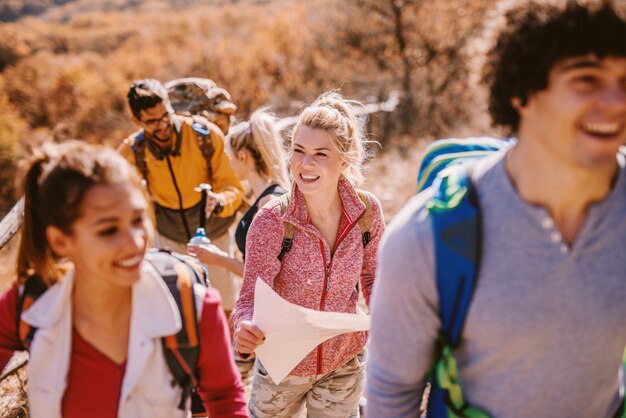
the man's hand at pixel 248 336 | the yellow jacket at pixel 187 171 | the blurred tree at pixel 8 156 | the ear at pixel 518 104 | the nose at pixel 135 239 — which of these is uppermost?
the ear at pixel 518 104

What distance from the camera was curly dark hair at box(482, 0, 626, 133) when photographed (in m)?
1.29

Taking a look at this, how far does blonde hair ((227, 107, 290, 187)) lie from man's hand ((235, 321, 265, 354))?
127 cm

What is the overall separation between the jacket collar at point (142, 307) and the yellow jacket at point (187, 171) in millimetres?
2289

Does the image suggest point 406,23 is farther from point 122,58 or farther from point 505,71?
point 505,71

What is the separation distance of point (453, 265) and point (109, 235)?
2.96ft

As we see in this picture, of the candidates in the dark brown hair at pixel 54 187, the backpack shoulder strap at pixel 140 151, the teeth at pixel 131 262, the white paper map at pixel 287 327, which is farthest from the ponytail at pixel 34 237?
the backpack shoulder strap at pixel 140 151

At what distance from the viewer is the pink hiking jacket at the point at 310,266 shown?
7.68ft

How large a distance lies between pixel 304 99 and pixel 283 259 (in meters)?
13.6

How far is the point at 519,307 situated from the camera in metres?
1.32

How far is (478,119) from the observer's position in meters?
13.4

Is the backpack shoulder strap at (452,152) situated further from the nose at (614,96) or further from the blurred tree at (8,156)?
the blurred tree at (8,156)

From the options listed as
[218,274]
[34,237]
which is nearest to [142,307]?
[34,237]

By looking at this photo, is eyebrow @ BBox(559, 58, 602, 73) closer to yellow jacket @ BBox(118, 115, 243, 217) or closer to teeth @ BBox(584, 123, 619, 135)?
teeth @ BBox(584, 123, 619, 135)

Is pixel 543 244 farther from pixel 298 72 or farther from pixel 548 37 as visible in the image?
pixel 298 72
